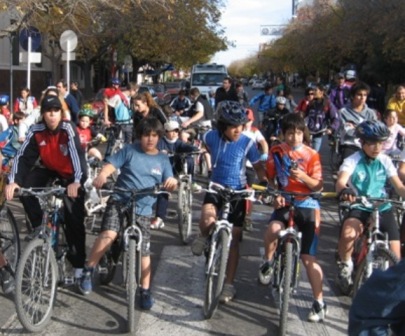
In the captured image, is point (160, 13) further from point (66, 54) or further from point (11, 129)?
point (11, 129)

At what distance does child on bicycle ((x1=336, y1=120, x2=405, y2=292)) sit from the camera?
17.5ft

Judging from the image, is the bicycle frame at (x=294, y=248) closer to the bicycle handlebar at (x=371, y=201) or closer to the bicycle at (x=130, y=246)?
the bicycle handlebar at (x=371, y=201)

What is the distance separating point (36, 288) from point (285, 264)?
188 centimetres

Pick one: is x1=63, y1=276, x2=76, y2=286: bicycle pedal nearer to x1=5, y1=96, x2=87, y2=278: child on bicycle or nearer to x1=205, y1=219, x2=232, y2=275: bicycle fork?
x1=5, y1=96, x2=87, y2=278: child on bicycle

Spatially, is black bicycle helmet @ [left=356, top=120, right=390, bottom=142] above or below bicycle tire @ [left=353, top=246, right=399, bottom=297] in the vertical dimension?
above

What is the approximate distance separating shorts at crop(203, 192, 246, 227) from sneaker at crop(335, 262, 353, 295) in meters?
0.94

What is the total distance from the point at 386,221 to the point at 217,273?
1.40 metres

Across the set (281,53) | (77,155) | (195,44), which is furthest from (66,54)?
(281,53)

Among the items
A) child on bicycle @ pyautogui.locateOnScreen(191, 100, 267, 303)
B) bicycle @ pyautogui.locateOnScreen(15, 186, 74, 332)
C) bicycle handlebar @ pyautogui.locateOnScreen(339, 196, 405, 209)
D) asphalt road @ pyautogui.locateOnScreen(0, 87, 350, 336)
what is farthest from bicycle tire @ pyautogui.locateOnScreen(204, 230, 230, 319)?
bicycle @ pyautogui.locateOnScreen(15, 186, 74, 332)

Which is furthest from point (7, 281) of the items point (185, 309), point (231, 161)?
point (231, 161)

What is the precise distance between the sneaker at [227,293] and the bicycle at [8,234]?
6.35ft

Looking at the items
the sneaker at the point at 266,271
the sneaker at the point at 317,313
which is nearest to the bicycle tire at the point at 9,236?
the sneaker at the point at 266,271

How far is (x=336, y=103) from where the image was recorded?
39.9ft

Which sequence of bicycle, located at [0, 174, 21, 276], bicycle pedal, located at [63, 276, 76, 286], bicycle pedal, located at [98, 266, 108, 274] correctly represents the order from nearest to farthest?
bicycle pedal, located at [63, 276, 76, 286]
bicycle pedal, located at [98, 266, 108, 274]
bicycle, located at [0, 174, 21, 276]
